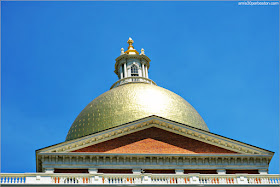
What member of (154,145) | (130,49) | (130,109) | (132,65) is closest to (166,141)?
(154,145)

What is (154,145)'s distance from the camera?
45.3 meters

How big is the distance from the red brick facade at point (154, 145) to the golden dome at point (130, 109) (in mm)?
2859

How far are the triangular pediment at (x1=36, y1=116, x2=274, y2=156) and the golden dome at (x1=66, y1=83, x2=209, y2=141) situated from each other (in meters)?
2.56

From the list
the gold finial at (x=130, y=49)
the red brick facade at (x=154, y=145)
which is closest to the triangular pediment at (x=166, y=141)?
the red brick facade at (x=154, y=145)

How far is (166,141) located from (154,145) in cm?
90

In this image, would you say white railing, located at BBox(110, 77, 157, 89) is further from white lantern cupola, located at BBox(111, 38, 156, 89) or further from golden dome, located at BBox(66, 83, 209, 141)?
golden dome, located at BBox(66, 83, 209, 141)

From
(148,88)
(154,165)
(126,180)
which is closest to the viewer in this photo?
(126,180)

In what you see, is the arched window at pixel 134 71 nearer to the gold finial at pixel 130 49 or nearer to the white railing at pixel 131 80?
the white railing at pixel 131 80

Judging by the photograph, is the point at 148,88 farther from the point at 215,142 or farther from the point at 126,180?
the point at 126,180

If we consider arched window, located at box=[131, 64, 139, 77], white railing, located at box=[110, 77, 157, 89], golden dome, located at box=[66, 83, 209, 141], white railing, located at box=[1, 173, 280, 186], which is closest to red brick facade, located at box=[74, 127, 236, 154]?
golden dome, located at box=[66, 83, 209, 141]

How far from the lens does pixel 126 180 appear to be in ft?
125

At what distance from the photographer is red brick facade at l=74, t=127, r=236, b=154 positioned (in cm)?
4478

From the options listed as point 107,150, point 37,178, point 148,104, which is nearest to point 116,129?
point 107,150

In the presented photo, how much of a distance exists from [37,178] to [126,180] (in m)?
4.91
